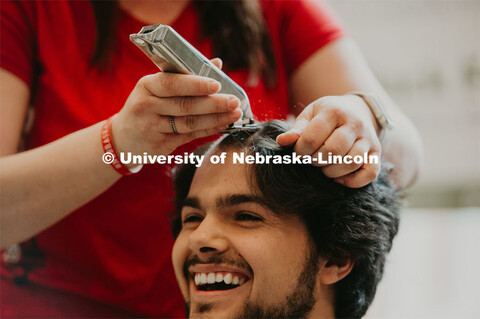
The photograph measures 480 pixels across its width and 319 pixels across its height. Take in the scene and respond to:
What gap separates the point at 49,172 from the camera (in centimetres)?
73

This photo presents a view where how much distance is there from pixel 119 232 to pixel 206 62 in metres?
0.39

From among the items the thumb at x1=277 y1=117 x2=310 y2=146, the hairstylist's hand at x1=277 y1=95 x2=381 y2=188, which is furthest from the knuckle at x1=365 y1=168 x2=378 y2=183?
the thumb at x1=277 y1=117 x2=310 y2=146

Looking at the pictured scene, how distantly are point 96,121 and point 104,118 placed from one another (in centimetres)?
2

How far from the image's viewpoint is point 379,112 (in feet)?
2.30

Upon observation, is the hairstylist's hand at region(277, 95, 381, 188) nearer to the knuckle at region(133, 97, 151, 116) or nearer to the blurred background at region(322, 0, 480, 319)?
the knuckle at region(133, 97, 151, 116)

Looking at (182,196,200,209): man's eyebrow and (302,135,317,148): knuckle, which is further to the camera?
(182,196,200,209): man's eyebrow

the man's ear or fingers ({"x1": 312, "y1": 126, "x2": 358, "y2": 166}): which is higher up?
fingers ({"x1": 312, "y1": 126, "x2": 358, "y2": 166})

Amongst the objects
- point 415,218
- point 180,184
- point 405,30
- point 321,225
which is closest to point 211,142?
point 180,184

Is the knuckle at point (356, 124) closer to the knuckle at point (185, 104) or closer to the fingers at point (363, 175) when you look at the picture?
the fingers at point (363, 175)

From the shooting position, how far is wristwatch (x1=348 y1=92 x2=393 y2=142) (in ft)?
2.29

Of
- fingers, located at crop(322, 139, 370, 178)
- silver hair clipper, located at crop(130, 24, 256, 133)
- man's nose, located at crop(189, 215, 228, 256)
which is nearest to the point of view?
silver hair clipper, located at crop(130, 24, 256, 133)

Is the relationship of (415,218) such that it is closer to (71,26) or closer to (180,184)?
(180,184)
